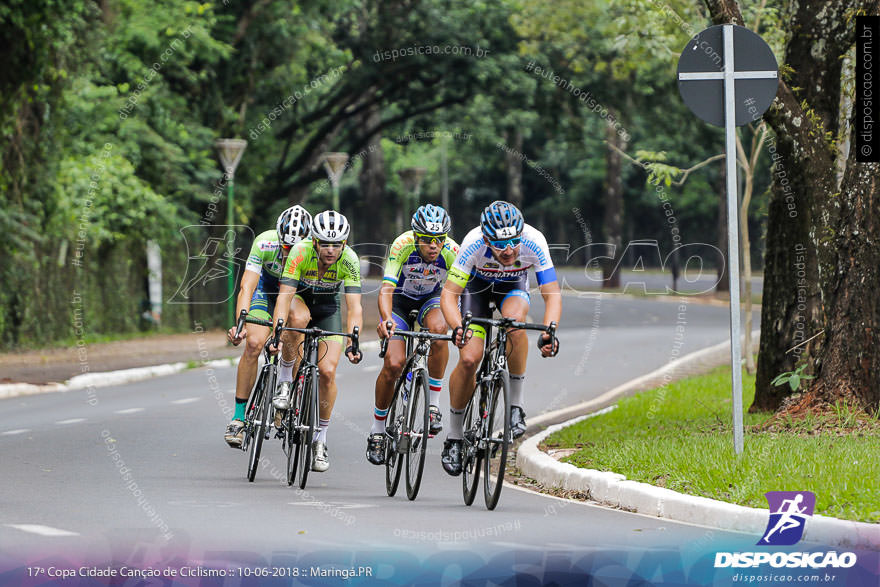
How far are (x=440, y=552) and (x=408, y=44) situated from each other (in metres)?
27.9

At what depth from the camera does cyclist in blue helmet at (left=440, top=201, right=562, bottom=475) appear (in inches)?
368

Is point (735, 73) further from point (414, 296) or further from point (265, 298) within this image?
point (265, 298)

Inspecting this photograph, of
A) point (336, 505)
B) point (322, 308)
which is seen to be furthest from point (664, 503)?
point (322, 308)

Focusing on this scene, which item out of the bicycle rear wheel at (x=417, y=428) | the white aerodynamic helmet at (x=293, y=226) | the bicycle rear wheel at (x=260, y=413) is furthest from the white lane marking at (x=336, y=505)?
the white aerodynamic helmet at (x=293, y=226)

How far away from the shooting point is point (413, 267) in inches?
424

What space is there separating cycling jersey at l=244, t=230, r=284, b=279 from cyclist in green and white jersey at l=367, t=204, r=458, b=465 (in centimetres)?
114

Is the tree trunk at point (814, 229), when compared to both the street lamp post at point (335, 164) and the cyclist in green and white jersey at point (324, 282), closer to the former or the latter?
the cyclist in green and white jersey at point (324, 282)

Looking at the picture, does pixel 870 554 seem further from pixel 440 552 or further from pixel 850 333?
pixel 850 333

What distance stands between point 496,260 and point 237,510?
2471 mm

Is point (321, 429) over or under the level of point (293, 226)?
under

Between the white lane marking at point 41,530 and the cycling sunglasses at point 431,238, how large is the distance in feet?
11.7

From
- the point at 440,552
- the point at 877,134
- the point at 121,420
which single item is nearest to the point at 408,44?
the point at 121,420

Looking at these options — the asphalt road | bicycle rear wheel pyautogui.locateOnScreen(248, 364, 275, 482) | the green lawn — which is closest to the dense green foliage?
the green lawn

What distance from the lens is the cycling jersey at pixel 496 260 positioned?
378 inches
